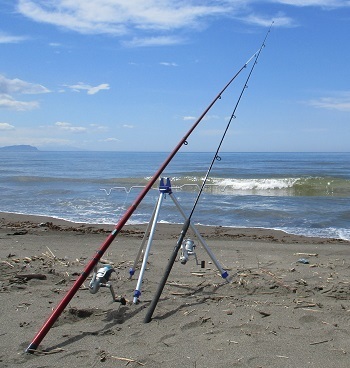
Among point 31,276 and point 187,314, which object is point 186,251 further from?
point 31,276

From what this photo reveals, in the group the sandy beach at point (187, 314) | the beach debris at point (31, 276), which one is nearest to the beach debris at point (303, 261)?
the sandy beach at point (187, 314)

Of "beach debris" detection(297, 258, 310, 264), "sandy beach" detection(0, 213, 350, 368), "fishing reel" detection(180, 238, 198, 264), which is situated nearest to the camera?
"sandy beach" detection(0, 213, 350, 368)

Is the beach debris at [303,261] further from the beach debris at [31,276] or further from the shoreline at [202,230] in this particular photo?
the beach debris at [31,276]

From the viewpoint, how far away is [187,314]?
3.83 m

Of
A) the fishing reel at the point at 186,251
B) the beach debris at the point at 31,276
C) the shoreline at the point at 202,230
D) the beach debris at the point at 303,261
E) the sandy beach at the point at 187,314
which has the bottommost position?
the shoreline at the point at 202,230

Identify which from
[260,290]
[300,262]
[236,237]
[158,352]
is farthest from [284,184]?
[158,352]

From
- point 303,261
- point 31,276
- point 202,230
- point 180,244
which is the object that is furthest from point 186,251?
point 202,230

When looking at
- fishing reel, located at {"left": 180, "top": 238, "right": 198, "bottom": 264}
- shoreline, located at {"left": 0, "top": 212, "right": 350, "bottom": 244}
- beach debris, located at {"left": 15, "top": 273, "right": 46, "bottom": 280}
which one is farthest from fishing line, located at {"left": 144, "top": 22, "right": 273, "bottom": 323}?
shoreline, located at {"left": 0, "top": 212, "right": 350, "bottom": 244}

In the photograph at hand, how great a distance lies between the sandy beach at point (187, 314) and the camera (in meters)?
3.08

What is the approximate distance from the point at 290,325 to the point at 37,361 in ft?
6.33

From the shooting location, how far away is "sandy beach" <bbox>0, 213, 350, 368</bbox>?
121 inches

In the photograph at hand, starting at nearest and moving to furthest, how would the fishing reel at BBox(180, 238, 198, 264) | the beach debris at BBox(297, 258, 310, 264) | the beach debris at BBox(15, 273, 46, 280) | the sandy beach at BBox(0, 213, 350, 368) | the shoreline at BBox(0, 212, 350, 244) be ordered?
the sandy beach at BBox(0, 213, 350, 368)
the fishing reel at BBox(180, 238, 198, 264)
the beach debris at BBox(15, 273, 46, 280)
the beach debris at BBox(297, 258, 310, 264)
the shoreline at BBox(0, 212, 350, 244)

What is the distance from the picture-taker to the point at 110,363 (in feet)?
9.91

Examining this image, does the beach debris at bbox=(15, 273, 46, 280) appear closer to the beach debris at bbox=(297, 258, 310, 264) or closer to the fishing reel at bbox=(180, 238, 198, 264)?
the fishing reel at bbox=(180, 238, 198, 264)
